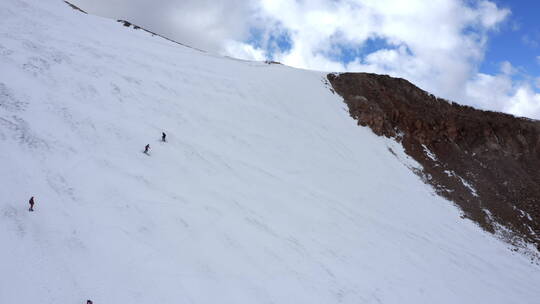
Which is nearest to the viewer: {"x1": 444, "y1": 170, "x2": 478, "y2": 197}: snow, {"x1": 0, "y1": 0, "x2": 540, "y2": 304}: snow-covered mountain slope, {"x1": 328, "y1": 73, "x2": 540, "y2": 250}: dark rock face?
{"x1": 0, "y1": 0, "x2": 540, "y2": 304}: snow-covered mountain slope

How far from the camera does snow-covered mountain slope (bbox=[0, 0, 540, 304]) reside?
547 inches

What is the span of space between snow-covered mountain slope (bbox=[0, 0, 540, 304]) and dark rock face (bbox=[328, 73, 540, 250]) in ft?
9.24

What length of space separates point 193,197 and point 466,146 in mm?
32015

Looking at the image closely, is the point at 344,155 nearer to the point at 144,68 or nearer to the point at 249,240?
the point at 249,240

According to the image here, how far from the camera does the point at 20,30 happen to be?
27.5 meters

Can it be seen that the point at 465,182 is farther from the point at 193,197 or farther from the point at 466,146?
the point at 193,197

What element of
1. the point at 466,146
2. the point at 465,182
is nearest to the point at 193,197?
the point at 465,182

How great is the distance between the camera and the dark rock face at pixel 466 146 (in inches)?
1184

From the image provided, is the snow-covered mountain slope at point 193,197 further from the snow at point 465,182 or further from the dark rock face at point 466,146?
the snow at point 465,182

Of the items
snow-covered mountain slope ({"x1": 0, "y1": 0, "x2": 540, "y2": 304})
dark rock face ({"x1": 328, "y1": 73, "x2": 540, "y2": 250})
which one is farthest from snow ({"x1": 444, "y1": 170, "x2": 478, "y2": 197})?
snow-covered mountain slope ({"x1": 0, "y1": 0, "x2": 540, "y2": 304})

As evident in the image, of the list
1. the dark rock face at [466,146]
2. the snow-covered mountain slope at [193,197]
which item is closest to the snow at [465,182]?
the dark rock face at [466,146]

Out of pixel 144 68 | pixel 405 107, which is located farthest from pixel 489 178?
pixel 144 68

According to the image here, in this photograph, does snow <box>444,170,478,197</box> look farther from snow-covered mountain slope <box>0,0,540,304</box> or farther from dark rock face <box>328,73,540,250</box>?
snow-covered mountain slope <box>0,0,540,304</box>

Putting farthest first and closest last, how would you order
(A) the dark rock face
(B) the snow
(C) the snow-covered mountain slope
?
(B) the snow < (A) the dark rock face < (C) the snow-covered mountain slope
